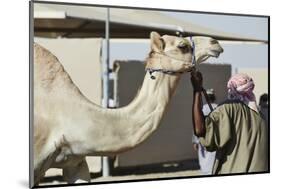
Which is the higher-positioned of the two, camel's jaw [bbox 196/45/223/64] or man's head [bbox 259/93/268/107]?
camel's jaw [bbox 196/45/223/64]

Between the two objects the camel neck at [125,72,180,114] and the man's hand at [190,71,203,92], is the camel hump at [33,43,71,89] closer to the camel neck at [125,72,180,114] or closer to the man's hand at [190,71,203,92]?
the camel neck at [125,72,180,114]

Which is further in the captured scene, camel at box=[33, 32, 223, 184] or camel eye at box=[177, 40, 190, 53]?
camel eye at box=[177, 40, 190, 53]

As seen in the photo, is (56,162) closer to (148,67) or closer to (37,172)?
(37,172)

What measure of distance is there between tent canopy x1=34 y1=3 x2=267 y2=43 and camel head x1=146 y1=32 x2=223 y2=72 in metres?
0.07

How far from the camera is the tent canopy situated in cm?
544

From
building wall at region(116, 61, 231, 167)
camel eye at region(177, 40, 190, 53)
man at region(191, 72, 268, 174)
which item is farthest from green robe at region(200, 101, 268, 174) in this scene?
camel eye at region(177, 40, 190, 53)

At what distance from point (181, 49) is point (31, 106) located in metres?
1.69

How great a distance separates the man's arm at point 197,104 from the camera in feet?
19.7

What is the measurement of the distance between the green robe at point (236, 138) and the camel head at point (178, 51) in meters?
0.61

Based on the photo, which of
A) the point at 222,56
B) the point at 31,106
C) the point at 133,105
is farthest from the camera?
the point at 222,56

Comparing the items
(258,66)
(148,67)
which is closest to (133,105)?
(148,67)

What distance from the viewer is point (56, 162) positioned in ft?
18.1

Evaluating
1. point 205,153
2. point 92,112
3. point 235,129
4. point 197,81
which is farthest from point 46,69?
point 235,129

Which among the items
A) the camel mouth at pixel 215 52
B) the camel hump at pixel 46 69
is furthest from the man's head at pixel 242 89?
the camel hump at pixel 46 69
